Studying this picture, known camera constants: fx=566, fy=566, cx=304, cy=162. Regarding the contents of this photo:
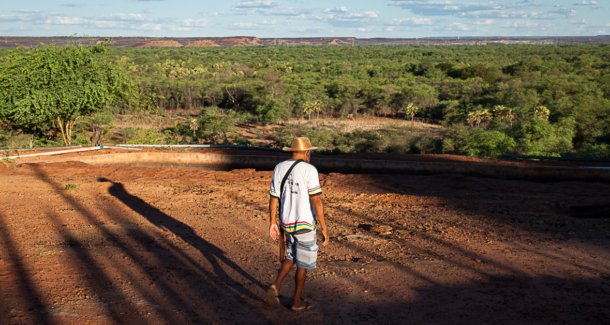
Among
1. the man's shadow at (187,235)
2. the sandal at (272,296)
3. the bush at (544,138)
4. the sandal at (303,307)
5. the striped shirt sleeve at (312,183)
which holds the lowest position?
Answer: the bush at (544,138)

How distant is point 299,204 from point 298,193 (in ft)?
0.30

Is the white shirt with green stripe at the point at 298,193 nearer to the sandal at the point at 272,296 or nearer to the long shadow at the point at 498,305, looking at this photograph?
the sandal at the point at 272,296

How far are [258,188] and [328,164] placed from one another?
4.03 m

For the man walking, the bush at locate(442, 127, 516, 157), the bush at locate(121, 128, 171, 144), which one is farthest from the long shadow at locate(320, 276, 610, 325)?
the bush at locate(121, 128, 171, 144)

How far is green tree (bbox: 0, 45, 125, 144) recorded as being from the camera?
16734 mm

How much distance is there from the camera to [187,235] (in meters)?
7.39

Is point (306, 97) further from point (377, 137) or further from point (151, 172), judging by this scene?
point (151, 172)

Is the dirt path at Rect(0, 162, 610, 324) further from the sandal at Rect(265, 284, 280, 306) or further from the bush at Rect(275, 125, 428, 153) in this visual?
the bush at Rect(275, 125, 428, 153)

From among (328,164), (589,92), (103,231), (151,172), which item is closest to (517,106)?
(589,92)

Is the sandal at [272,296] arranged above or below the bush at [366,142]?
above

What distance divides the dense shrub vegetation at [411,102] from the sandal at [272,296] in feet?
47.3

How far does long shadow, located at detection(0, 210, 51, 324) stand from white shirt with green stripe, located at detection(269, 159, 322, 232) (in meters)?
2.08

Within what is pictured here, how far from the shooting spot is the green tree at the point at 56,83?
16734mm

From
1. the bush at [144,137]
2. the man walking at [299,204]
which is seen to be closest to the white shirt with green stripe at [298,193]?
the man walking at [299,204]
